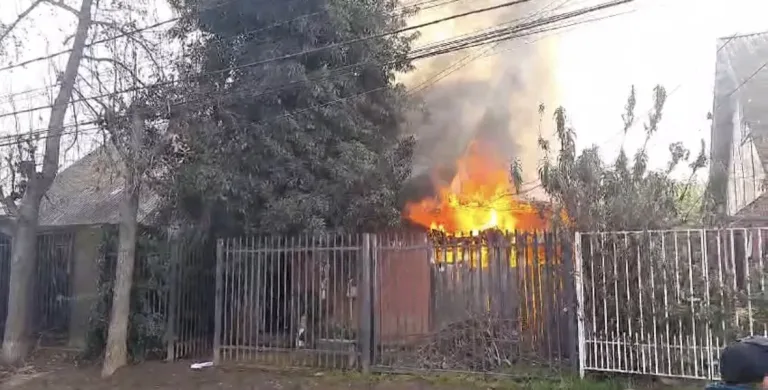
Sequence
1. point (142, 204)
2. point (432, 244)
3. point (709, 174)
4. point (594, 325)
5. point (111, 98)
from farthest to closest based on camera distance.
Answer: point (142, 204) < point (709, 174) < point (111, 98) < point (432, 244) < point (594, 325)

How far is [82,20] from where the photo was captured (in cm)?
1100

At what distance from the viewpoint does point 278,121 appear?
1090cm

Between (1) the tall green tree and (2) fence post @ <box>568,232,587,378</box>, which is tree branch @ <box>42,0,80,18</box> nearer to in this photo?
(1) the tall green tree

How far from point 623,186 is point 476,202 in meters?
6.30

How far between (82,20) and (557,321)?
364 inches

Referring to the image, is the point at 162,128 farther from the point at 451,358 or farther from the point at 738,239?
the point at 738,239

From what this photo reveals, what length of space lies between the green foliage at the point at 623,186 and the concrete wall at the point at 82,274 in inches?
381

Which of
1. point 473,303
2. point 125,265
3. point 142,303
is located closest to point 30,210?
point 125,265

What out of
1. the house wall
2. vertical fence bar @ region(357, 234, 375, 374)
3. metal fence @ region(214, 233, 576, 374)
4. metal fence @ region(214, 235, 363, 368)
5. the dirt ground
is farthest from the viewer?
the house wall

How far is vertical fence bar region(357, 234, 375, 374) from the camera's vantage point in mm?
8898

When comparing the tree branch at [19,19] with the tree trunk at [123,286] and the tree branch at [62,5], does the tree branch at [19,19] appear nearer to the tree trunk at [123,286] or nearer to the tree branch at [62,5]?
the tree branch at [62,5]

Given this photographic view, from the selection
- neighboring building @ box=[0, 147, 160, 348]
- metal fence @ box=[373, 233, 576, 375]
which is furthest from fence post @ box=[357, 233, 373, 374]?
neighboring building @ box=[0, 147, 160, 348]

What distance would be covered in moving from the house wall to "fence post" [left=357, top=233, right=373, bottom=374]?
821cm

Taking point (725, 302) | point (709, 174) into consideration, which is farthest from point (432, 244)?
point (709, 174)
